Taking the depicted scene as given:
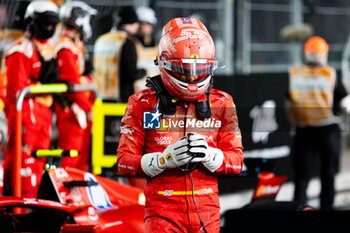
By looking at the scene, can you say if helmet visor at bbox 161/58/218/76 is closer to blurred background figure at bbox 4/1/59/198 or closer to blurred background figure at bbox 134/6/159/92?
blurred background figure at bbox 4/1/59/198

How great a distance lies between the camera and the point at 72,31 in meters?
8.53

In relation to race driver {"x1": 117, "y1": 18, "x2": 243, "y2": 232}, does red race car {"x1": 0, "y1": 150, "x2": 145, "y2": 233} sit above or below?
below

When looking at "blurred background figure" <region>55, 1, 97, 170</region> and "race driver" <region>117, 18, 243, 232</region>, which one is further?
"blurred background figure" <region>55, 1, 97, 170</region>

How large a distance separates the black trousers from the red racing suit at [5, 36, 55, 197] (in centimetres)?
325

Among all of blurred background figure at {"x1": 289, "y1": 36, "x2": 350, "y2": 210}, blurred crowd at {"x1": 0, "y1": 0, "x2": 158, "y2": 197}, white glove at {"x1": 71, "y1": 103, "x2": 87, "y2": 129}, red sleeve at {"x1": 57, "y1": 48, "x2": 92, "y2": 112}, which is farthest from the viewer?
blurred background figure at {"x1": 289, "y1": 36, "x2": 350, "y2": 210}

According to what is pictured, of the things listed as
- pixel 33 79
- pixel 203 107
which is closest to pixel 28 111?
→ pixel 33 79

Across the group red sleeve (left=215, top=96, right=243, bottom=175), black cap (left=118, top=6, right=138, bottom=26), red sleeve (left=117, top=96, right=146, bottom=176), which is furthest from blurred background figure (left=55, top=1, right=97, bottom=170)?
red sleeve (left=215, top=96, right=243, bottom=175)

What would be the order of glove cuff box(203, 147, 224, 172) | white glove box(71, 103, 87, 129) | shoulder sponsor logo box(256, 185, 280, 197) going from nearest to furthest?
glove cuff box(203, 147, 224, 172), shoulder sponsor logo box(256, 185, 280, 197), white glove box(71, 103, 87, 129)

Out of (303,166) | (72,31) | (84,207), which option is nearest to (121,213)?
(84,207)

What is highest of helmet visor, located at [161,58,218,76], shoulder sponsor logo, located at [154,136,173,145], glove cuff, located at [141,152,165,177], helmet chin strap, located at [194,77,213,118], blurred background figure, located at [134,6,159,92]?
blurred background figure, located at [134,6,159,92]

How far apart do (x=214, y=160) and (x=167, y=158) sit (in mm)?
247

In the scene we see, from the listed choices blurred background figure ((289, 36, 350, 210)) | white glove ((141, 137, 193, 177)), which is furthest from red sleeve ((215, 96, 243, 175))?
blurred background figure ((289, 36, 350, 210))

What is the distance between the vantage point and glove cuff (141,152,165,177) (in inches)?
163

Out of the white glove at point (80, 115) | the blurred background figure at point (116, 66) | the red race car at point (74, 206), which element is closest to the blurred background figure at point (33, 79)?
the white glove at point (80, 115)
